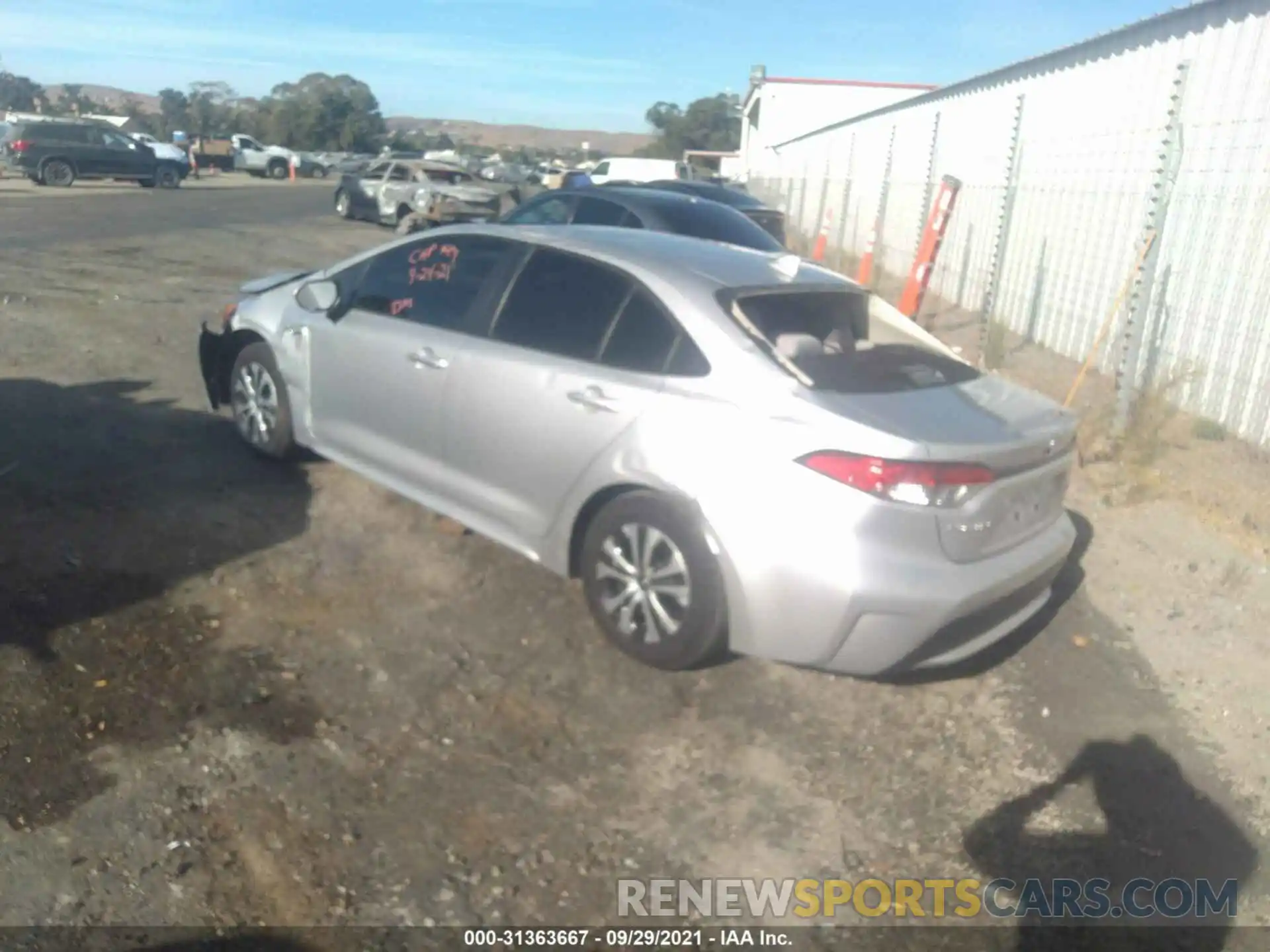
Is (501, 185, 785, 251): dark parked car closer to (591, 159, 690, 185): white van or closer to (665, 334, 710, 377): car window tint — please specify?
(665, 334, 710, 377): car window tint

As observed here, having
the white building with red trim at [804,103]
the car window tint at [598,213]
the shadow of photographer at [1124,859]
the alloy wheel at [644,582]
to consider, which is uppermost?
the white building with red trim at [804,103]

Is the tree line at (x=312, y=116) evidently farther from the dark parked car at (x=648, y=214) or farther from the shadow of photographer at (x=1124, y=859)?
the shadow of photographer at (x=1124, y=859)

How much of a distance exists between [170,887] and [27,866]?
1.34 feet

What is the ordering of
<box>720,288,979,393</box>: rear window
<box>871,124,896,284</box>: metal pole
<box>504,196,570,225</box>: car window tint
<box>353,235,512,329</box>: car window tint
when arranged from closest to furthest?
1. <box>720,288,979,393</box>: rear window
2. <box>353,235,512,329</box>: car window tint
3. <box>504,196,570,225</box>: car window tint
4. <box>871,124,896,284</box>: metal pole

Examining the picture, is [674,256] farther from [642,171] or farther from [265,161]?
[265,161]

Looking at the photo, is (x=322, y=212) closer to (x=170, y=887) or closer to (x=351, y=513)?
(x=351, y=513)

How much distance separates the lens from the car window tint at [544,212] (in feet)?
38.4

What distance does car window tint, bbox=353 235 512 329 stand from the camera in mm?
5258

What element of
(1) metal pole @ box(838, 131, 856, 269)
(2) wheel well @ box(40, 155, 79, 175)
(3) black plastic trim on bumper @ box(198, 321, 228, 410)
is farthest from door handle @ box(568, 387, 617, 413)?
(2) wheel well @ box(40, 155, 79, 175)

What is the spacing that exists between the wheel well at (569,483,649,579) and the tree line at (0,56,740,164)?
7878 cm

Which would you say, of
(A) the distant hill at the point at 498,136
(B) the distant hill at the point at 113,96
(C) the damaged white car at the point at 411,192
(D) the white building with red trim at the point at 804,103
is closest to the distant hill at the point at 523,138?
(A) the distant hill at the point at 498,136

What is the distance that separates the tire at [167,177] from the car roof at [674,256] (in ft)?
104

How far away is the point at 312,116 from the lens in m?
84.6

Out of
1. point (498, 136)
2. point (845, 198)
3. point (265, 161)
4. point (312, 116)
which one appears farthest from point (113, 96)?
point (845, 198)
